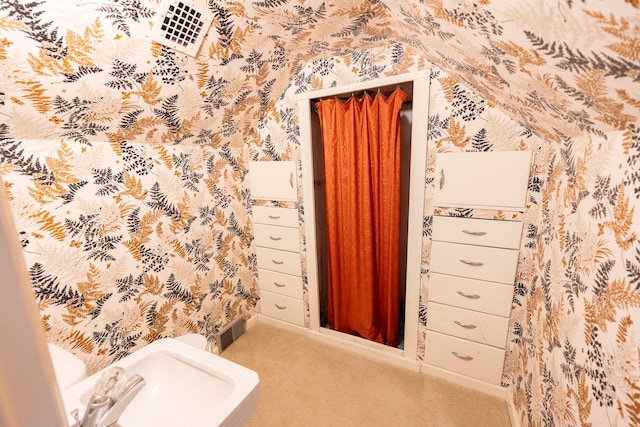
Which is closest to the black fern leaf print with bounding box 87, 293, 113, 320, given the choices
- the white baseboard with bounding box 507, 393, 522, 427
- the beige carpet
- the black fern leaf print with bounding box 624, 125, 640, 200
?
the beige carpet

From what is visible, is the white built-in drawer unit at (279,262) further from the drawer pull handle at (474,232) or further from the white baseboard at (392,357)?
the drawer pull handle at (474,232)

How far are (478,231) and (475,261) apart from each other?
175mm

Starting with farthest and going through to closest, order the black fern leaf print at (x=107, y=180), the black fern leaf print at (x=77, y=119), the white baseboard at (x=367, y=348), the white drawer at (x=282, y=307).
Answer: the white drawer at (x=282, y=307) → the white baseboard at (x=367, y=348) → the black fern leaf print at (x=107, y=180) → the black fern leaf print at (x=77, y=119)

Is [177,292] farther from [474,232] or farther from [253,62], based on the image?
[474,232]

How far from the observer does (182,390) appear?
1.01 m

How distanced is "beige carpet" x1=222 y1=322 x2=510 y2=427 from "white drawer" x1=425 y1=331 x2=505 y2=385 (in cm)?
12

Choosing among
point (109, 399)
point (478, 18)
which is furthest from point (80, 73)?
point (478, 18)

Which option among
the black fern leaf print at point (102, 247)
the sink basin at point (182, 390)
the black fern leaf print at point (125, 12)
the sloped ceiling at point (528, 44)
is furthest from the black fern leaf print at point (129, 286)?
the sloped ceiling at point (528, 44)

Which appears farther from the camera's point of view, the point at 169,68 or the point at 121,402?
the point at 169,68

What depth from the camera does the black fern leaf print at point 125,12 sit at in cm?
100

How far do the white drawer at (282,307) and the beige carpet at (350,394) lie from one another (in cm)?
24

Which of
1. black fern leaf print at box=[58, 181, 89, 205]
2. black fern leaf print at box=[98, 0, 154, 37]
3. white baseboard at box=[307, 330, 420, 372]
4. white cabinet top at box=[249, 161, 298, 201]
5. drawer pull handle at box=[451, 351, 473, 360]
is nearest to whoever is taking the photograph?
black fern leaf print at box=[98, 0, 154, 37]

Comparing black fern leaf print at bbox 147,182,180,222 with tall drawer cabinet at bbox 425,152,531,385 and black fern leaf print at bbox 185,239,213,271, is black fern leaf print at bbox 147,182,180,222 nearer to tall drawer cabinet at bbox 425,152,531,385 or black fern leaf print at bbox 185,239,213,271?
black fern leaf print at bbox 185,239,213,271

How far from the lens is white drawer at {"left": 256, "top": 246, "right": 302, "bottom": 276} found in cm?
219
